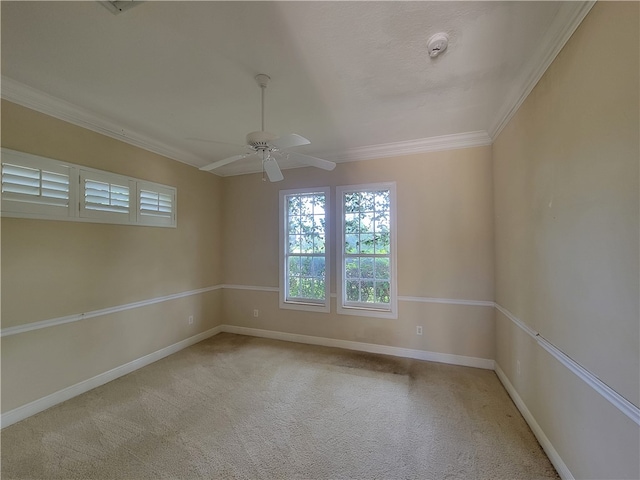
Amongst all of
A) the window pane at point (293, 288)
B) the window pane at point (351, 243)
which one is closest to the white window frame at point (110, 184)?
the window pane at point (293, 288)

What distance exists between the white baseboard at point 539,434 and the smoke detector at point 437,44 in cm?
268

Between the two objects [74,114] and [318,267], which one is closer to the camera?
[74,114]

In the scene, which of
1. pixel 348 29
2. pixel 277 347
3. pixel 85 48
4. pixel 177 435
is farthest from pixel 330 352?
pixel 85 48

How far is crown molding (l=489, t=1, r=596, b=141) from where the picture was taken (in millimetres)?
1354

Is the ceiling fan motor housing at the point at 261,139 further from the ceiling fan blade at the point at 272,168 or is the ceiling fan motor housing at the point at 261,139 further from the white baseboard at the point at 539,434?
the white baseboard at the point at 539,434

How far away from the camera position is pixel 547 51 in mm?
1658

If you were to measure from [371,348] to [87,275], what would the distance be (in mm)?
3394

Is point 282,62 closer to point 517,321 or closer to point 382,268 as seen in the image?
point 382,268

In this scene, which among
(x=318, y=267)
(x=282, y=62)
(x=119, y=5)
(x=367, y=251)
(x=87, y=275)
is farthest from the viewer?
(x=318, y=267)

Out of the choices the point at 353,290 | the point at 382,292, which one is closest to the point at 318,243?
the point at 353,290

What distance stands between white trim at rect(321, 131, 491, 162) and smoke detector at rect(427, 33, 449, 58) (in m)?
1.59

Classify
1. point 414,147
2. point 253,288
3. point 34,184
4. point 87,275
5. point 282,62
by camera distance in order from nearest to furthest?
point 282,62
point 34,184
point 87,275
point 414,147
point 253,288

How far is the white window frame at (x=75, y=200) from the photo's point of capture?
216 cm

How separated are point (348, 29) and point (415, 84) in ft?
2.71
